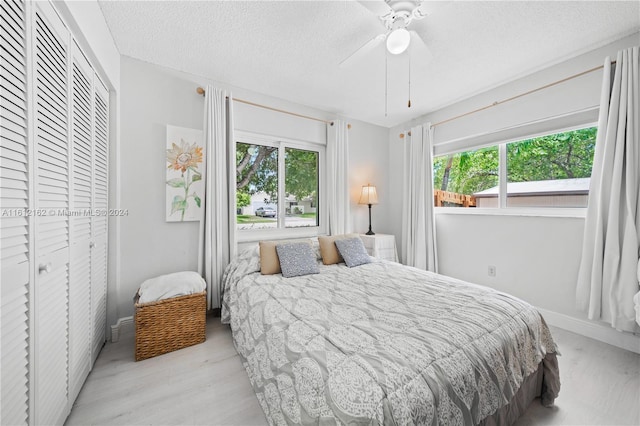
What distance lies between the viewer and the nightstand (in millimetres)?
3340

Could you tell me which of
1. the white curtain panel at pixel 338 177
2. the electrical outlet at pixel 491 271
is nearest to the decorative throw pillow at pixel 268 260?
the white curtain panel at pixel 338 177

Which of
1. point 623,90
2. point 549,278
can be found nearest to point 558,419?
point 549,278

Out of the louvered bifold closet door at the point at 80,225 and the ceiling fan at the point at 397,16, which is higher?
the ceiling fan at the point at 397,16

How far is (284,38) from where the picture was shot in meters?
2.02

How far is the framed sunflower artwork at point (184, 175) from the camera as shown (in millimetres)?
2424

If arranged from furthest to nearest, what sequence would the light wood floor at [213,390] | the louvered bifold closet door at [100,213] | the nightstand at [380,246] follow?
the nightstand at [380,246]
the louvered bifold closet door at [100,213]
the light wood floor at [213,390]

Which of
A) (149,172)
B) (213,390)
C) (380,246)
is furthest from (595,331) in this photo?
(149,172)

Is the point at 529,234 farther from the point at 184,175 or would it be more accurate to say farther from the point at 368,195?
the point at 184,175

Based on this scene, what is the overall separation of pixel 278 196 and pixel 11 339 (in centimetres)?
247

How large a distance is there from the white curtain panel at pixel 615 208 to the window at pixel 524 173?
278mm

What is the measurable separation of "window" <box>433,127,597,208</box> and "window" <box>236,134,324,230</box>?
1835 mm

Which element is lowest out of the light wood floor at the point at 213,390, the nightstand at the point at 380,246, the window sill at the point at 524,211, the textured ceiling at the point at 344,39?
the light wood floor at the point at 213,390

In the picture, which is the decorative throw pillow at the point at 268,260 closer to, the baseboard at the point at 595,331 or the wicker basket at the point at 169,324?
the wicker basket at the point at 169,324

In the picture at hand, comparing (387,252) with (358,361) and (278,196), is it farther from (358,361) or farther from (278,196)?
(358,361)
